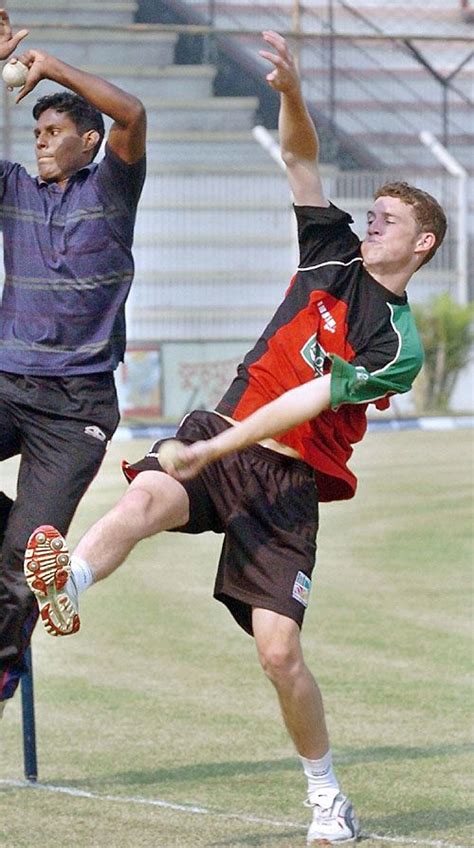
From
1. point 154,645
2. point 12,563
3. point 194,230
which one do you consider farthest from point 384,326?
Answer: point 194,230

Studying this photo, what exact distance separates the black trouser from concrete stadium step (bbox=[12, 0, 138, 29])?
19.1m

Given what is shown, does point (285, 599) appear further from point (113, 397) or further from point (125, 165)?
point (125, 165)

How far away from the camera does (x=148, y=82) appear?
85.7ft

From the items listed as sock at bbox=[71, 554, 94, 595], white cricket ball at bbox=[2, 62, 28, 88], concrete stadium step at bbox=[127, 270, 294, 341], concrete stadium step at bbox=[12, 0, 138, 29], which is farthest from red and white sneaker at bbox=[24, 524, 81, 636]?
concrete stadium step at bbox=[12, 0, 138, 29]

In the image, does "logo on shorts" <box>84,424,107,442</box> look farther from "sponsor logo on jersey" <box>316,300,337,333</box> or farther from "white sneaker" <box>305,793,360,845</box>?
"white sneaker" <box>305,793,360,845</box>

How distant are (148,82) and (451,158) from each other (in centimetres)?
492

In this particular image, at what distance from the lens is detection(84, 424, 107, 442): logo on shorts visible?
5.73m

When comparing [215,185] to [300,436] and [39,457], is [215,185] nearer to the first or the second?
[39,457]

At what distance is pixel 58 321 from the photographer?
222 inches

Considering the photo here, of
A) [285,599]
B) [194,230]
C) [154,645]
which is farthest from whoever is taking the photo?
[194,230]

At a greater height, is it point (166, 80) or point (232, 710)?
point (166, 80)

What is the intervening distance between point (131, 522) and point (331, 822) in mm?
1164

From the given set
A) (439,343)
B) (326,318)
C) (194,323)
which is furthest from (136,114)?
(439,343)

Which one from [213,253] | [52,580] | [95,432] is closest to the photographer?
[52,580]
